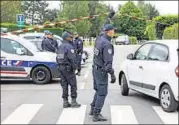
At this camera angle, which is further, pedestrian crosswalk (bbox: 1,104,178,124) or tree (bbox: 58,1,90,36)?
tree (bbox: 58,1,90,36)

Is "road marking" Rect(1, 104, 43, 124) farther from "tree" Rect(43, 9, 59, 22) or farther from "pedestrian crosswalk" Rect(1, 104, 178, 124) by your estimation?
"tree" Rect(43, 9, 59, 22)

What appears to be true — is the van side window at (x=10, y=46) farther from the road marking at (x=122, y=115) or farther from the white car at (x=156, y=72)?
the road marking at (x=122, y=115)

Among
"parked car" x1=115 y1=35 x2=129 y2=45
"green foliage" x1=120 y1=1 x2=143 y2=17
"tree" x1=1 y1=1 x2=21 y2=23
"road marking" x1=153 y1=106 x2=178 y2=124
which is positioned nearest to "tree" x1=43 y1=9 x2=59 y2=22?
"green foliage" x1=120 y1=1 x2=143 y2=17

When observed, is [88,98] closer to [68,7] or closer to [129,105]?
[129,105]

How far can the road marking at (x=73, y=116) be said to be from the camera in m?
8.71

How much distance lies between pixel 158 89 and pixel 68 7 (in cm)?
6749

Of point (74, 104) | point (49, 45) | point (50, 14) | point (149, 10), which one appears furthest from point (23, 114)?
point (149, 10)

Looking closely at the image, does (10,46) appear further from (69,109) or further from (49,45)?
(69,109)

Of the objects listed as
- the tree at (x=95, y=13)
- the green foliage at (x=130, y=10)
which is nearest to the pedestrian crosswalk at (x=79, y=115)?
the green foliage at (x=130, y=10)

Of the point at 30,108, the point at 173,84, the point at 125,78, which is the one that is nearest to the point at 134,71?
the point at 125,78

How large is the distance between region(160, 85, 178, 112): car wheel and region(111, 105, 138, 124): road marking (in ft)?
2.36

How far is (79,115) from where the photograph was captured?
30.5 feet

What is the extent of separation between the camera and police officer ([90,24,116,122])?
8.65m

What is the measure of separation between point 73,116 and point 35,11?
110m
